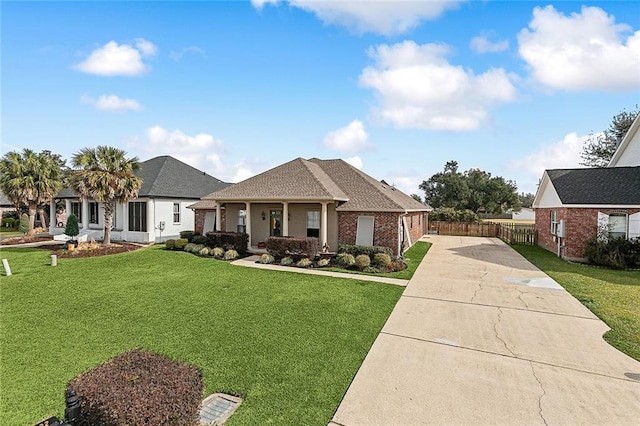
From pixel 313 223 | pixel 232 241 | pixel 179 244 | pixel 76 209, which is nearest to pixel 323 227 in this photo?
pixel 313 223

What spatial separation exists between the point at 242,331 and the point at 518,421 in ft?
17.2

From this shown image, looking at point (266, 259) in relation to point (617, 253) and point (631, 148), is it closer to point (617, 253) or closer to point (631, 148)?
point (617, 253)

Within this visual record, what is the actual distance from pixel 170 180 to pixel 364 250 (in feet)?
53.3

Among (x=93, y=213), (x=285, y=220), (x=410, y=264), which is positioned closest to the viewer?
(x=410, y=264)

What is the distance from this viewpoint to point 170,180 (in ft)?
76.6

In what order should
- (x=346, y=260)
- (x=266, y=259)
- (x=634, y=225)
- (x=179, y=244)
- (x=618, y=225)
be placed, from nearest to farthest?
(x=346, y=260) < (x=266, y=259) < (x=634, y=225) < (x=618, y=225) < (x=179, y=244)

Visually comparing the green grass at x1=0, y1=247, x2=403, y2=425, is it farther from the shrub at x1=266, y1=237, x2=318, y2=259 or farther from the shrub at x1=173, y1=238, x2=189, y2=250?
the shrub at x1=173, y1=238, x2=189, y2=250

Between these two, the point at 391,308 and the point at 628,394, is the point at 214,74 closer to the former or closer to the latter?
the point at 391,308

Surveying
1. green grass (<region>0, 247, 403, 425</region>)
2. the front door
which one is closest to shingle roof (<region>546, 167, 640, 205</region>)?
green grass (<region>0, 247, 403, 425</region>)

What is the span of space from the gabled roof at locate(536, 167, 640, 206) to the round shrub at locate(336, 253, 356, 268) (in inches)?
473

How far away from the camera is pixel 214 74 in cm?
1402

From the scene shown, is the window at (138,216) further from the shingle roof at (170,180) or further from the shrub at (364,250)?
the shrub at (364,250)

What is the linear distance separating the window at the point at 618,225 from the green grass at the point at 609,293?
8.36 ft

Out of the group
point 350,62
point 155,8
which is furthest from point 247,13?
point 350,62
